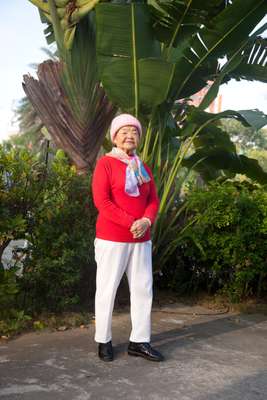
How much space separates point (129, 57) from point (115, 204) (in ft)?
6.08

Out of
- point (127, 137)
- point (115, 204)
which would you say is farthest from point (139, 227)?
point (127, 137)

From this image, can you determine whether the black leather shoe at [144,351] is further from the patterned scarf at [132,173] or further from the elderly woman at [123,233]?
the patterned scarf at [132,173]

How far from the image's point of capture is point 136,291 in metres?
3.75

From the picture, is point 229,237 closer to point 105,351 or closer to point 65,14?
point 105,351

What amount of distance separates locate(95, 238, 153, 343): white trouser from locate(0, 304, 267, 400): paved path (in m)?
0.24

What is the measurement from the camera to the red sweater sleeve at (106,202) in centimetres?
357

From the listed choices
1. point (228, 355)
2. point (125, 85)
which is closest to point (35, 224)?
point (125, 85)

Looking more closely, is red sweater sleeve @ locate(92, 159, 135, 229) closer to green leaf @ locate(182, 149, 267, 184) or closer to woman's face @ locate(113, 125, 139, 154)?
woman's face @ locate(113, 125, 139, 154)

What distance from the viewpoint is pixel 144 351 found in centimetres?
375

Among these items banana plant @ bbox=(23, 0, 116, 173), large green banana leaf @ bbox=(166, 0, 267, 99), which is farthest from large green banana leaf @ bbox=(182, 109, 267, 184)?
banana plant @ bbox=(23, 0, 116, 173)

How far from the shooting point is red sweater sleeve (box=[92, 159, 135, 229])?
3570mm

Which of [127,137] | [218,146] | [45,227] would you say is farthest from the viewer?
[218,146]

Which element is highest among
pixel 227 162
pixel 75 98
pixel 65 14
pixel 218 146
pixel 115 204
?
pixel 65 14

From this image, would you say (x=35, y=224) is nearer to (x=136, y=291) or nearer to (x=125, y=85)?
(x=136, y=291)
